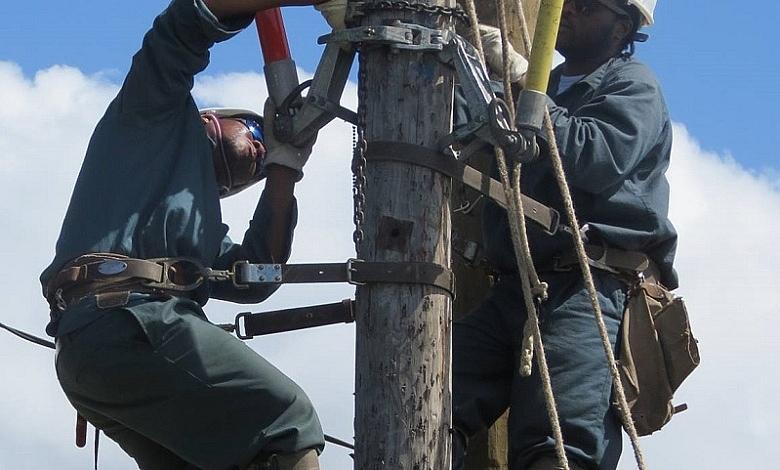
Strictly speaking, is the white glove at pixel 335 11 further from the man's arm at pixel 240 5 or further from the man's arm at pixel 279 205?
the man's arm at pixel 279 205

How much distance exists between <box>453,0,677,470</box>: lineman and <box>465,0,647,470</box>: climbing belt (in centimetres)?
15

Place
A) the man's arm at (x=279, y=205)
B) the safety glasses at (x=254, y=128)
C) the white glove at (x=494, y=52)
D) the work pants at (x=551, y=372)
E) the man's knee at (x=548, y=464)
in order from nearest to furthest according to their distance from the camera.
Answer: the man's knee at (x=548, y=464) → the work pants at (x=551, y=372) → the man's arm at (x=279, y=205) → the white glove at (x=494, y=52) → the safety glasses at (x=254, y=128)

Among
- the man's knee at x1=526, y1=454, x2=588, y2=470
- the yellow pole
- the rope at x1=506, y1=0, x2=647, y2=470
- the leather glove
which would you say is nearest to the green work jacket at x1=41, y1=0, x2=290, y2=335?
the leather glove

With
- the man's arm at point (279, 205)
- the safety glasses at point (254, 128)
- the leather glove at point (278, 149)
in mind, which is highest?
the safety glasses at point (254, 128)

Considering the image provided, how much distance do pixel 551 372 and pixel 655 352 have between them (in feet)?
1.39

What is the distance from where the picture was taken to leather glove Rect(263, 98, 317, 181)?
5.77 meters

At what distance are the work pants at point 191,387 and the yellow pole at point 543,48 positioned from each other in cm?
121

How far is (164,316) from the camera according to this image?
5230mm

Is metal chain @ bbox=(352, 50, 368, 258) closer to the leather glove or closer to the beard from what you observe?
the leather glove

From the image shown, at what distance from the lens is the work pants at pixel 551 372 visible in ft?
18.4

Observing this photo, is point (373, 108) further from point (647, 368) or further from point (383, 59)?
point (647, 368)

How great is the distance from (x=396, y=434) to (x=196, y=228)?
962 mm

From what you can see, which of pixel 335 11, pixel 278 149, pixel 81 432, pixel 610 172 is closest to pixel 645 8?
pixel 610 172

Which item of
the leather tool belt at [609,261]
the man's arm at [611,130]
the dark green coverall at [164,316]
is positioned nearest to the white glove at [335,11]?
the dark green coverall at [164,316]
